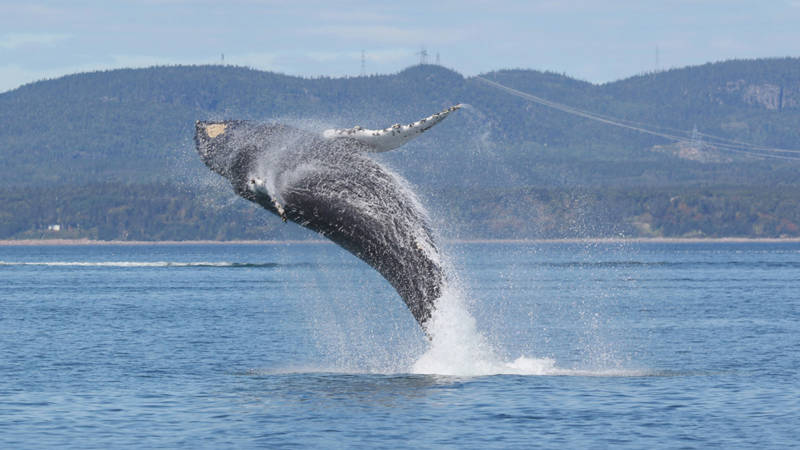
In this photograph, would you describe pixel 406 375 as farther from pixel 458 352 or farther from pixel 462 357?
pixel 458 352

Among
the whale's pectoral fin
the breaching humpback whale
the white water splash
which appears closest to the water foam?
the white water splash

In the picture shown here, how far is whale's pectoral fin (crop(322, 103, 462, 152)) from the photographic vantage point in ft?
60.2

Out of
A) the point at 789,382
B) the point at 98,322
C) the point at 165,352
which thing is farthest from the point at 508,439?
the point at 98,322

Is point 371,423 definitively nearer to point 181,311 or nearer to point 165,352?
point 165,352

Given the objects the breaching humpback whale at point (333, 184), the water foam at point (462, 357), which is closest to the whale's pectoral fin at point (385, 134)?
the breaching humpback whale at point (333, 184)

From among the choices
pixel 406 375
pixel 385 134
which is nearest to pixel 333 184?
pixel 385 134

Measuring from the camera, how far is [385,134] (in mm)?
19250

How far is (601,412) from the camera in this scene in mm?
24453

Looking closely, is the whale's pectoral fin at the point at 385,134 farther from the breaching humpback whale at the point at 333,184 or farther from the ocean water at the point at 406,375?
the ocean water at the point at 406,375

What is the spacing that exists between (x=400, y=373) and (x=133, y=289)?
6273cm

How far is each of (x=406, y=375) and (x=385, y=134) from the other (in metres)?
10.6

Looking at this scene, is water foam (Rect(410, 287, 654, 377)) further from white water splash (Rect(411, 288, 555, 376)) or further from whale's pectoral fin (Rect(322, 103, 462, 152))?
whale's pectoral fin (Rect(322, 103, 462, 152))

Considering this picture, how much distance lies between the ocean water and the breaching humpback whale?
171cm

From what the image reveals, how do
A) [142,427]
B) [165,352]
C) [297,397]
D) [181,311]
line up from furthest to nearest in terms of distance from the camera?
[181,311] < [165,352] < [297,397] < [142,427]
